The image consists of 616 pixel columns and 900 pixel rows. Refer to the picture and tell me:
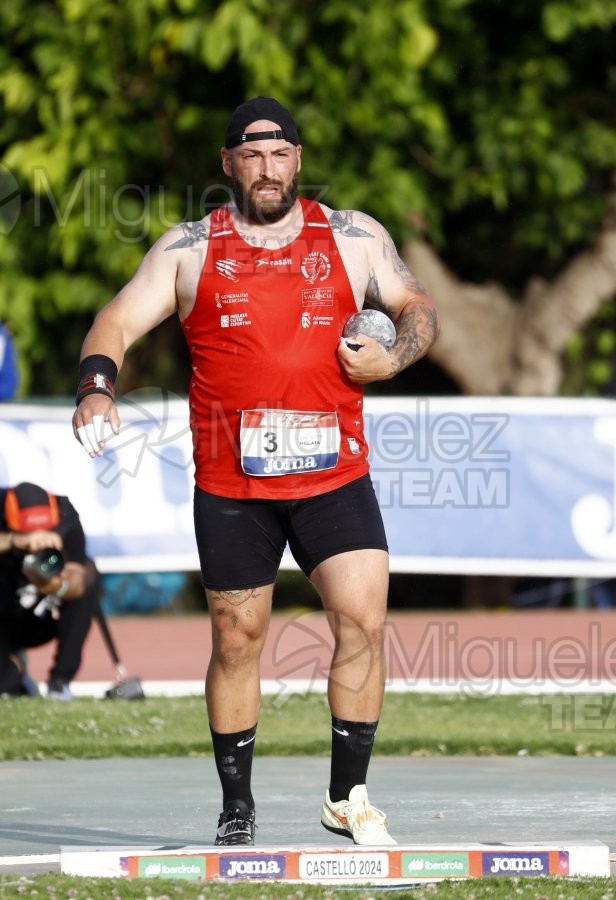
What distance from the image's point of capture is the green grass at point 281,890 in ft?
14.9

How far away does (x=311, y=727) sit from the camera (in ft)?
29.0

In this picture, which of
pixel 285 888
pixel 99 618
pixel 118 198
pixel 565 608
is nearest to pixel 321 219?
pixel 285 888

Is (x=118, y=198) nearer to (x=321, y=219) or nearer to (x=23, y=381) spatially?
(x=23, y=381)

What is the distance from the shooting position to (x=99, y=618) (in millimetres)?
10227

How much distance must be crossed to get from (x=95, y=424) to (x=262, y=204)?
0.85 m

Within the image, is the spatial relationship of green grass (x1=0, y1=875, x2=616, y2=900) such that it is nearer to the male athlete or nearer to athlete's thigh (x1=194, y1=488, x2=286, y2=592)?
the male athlete

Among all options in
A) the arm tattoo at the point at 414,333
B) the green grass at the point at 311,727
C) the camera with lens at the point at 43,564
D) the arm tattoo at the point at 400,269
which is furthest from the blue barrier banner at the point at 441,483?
the arm tattoo at the point at 414,333

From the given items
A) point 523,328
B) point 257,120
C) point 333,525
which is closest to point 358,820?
point 333,525

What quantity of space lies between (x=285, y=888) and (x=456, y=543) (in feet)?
24.2

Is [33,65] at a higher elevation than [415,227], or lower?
higher

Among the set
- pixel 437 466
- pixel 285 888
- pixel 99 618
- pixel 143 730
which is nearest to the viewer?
pixel 285 888

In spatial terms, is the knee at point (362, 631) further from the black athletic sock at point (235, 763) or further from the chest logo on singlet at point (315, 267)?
the chest logo on singlet at point (315, 267)

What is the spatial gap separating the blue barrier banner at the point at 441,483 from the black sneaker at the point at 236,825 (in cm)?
642

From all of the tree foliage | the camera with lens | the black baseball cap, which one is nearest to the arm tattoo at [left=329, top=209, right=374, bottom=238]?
the black baseball cap
